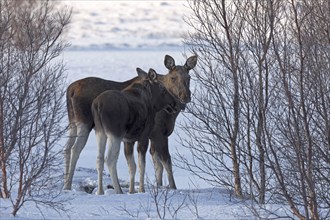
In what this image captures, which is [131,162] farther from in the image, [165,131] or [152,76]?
[152,76]

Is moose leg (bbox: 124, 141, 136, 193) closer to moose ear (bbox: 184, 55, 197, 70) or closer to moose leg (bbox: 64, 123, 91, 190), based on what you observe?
moose leg (bbox: 64, 123, 91, 190)

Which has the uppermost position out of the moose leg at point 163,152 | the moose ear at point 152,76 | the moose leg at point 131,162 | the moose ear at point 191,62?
the moose ear at point 191,62

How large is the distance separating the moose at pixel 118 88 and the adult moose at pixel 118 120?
54 centimetres

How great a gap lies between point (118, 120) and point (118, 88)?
198cm

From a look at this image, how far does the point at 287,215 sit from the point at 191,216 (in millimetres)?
1163

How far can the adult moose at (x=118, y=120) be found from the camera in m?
13.5

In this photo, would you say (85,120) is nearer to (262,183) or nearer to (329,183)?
(262,183)

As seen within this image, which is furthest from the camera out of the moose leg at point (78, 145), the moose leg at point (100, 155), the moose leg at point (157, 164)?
the moose leg at point (157, 164)

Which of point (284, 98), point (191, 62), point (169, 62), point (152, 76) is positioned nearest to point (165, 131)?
point (152, 76)

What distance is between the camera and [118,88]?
1542 cm

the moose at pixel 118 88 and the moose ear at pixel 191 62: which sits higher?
the moose ear at pixel 191 62

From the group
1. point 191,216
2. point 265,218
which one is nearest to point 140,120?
point 191,216

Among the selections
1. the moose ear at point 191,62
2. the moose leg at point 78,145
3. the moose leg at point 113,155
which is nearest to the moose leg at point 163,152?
the moose leg at point 78,145

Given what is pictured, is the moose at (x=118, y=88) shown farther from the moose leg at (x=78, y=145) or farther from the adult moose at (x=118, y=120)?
the adult moose at (x=118, y=120)
